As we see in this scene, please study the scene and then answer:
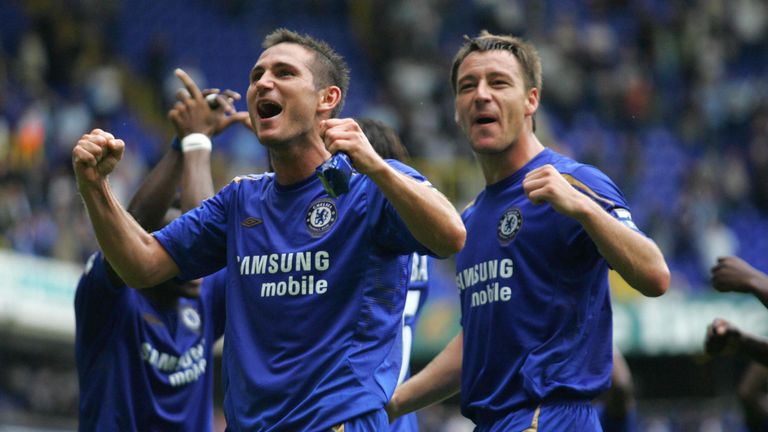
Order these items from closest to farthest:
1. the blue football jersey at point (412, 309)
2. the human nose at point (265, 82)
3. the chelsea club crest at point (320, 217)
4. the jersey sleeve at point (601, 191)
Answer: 1. the chelsea club crest at point (320, 217)
2. the human nose at point (265, 82)
3. the jersey sleeve at point (601, 191)
4. the blue football jersey at point (412, 309)

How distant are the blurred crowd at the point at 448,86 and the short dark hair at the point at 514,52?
11.5 metres

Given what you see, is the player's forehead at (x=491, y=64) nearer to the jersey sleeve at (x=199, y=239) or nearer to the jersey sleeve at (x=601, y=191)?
the jersey sleeve at (x=601, y=191)

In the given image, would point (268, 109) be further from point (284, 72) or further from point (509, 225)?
point (509, 225)

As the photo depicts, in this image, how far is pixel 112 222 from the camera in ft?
16.4

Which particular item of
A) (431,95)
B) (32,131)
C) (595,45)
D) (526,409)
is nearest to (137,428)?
(526,409)

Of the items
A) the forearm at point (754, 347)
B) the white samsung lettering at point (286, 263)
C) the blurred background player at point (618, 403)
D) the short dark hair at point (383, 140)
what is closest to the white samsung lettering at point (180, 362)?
the white samsung lettering at point (286, 263)

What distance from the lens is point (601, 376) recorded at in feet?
18.0

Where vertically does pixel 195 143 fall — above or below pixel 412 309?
above

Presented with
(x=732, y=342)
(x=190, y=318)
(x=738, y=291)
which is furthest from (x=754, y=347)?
(x=190, y=318)

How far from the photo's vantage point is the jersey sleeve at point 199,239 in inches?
209

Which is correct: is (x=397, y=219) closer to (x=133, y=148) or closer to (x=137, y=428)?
(x=137, y=428)

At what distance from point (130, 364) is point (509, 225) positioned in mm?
2099

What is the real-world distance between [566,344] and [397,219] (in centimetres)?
114

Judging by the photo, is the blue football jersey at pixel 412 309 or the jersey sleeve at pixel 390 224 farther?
the blue football jersey at pixel 412 309
